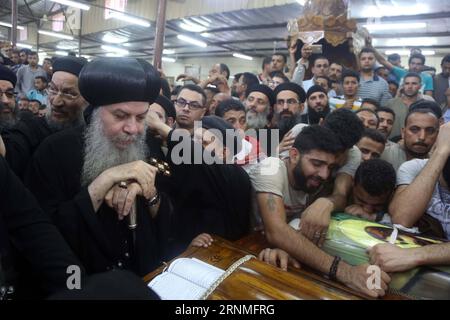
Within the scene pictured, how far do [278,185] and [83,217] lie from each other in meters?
1.09

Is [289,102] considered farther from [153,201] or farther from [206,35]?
[206,35]

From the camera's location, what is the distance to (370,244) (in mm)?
1617

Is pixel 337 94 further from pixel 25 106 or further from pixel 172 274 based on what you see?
pixel 25 106

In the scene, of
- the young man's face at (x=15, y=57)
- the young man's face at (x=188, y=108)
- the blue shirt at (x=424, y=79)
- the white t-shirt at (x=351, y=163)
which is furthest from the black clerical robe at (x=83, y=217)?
the young man's face at (x=15, y=57)

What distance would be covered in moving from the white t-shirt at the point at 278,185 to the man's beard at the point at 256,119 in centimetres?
168

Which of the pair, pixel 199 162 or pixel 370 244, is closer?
pixel 370 244

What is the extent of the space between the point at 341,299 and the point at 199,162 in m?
1.17

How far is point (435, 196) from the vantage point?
6.96 feet

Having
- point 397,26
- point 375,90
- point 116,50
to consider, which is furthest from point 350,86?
point 116,50

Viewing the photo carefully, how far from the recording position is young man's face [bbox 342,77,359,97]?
14.8 ft

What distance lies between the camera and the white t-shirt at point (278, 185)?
2.02m

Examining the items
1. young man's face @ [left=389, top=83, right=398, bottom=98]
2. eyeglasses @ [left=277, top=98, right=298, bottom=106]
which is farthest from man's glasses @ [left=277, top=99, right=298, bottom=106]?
young man's face @ [left=389, top=83, right=398, bottom=98]

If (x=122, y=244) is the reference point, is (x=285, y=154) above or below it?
above
